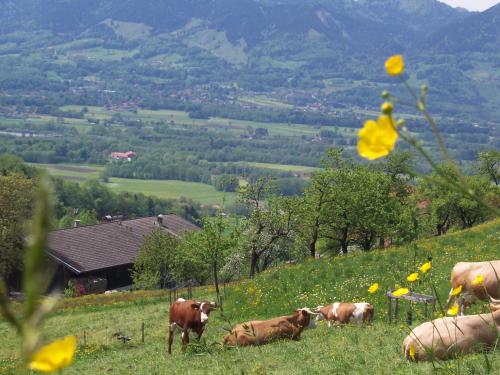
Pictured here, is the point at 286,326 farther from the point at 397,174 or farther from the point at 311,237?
the point at 397,174

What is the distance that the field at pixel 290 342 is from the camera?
8969mm

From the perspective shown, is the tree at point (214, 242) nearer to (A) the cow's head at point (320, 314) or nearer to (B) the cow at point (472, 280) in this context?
(A) the cow's head at point (320, 314)

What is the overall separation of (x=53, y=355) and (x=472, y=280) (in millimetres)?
12310

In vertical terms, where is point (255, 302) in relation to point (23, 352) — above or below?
below

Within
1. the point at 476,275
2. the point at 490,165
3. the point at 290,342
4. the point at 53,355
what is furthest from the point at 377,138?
the point at 490,165

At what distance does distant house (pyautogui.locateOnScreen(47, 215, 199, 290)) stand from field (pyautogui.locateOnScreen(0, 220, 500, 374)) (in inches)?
836

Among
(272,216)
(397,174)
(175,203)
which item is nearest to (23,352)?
(272,216)

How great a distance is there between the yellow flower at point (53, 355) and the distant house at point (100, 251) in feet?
175

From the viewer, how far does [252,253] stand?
40.6 metres

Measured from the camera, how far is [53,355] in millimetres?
774

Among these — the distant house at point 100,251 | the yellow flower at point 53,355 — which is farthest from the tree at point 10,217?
the yellow flower at point 53,355

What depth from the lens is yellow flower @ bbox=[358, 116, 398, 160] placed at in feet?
3.84

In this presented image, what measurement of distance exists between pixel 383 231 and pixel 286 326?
86.0ft

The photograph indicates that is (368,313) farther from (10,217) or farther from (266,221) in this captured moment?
(10,217)
